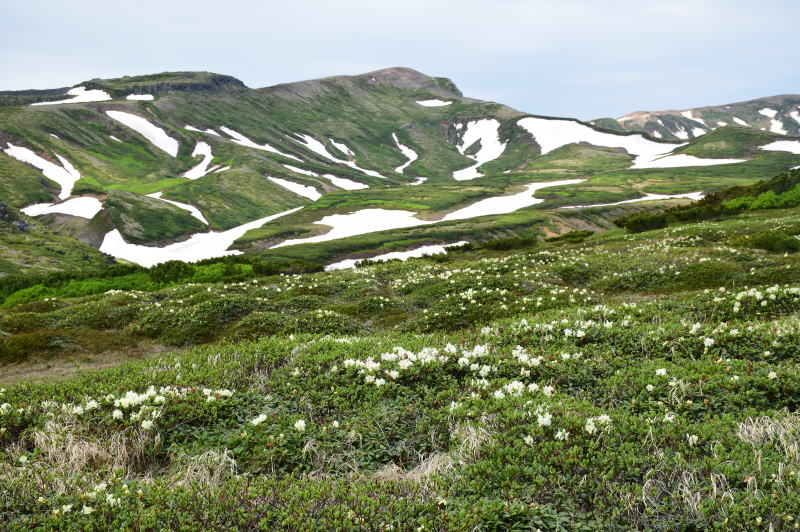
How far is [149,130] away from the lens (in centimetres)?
18388

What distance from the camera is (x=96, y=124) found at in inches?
6634

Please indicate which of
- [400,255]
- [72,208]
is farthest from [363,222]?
[72,208]

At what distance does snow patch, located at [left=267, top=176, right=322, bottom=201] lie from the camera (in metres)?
147

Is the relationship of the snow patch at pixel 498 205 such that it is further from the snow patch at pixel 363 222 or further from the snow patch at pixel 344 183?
the snow patch at pixel 344 183

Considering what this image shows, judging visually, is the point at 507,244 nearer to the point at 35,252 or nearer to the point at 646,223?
the point at 646,223

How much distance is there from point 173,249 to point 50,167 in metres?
70.7

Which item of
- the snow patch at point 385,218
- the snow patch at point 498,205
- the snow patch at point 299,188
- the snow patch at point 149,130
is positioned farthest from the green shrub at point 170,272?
the snow patch at point 149,130

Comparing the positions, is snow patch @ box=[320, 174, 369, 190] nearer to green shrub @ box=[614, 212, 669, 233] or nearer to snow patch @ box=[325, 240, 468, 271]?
snow patch @ box=[325, 240, 468, 271]

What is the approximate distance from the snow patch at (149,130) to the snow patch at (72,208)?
72.7 meters

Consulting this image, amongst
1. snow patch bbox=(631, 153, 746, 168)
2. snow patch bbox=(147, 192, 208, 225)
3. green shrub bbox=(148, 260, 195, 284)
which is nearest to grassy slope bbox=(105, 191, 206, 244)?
snow patch bbox=(147, 192, 208, 225)

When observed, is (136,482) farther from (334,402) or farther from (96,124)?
(96,124)

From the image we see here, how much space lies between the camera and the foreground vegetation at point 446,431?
17.7 feet

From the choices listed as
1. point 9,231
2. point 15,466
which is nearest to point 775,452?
point 15,466

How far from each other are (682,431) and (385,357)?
574 centimetres
